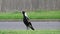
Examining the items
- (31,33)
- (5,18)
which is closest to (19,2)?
(5,18)

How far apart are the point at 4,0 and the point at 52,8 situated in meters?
4.70

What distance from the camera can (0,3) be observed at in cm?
2820

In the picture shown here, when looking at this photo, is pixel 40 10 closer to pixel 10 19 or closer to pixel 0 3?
pixel 0 3

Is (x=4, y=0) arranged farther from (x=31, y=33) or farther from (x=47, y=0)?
(x=31, y=33)

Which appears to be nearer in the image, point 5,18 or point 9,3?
point 5,18

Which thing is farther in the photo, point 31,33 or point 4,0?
point 4,0

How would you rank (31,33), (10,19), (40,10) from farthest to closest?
(40,10) < (10,19) < (31,33)

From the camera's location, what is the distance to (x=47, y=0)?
28500 mm

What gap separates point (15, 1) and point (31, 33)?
17292 mm

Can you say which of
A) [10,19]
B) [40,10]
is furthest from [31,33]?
[40,10]

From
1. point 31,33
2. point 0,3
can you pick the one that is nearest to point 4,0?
point 0,3

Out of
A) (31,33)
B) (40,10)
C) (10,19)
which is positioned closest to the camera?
(31,33)

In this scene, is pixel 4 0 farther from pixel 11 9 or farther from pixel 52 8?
pixel 52 8

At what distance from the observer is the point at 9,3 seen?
28109mm
